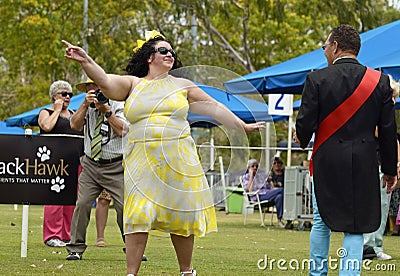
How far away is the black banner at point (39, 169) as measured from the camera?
402 inches

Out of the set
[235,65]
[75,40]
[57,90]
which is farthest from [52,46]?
[57,90]

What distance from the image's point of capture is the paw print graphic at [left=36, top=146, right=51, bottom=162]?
10.3 m

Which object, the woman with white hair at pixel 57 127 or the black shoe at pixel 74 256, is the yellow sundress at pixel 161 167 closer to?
the black shoe at pixel 74 256

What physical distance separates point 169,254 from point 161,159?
411 centimetres

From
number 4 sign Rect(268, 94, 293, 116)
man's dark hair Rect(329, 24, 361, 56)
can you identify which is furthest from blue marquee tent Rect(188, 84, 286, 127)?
number 4 sign Rect(268, 94, 293, 116)

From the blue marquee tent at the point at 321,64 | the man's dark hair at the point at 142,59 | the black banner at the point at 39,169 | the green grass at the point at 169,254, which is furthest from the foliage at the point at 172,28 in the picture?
the man's dark hair at the point at 142,59

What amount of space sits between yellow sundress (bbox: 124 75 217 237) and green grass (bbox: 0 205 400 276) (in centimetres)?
184

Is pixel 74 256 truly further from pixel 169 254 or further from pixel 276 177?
pixel 276 177

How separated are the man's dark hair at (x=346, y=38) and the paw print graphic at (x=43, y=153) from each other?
4.03m

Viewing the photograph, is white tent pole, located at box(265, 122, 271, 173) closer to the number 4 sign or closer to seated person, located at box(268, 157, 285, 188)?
seated person, located at box(268, 157, 285, 188)

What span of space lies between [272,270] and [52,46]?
99.4 ft

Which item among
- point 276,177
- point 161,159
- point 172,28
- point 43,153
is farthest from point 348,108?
point 172,28

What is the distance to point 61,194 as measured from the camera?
10484 millimetres

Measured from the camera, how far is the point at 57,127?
38.3 ft
